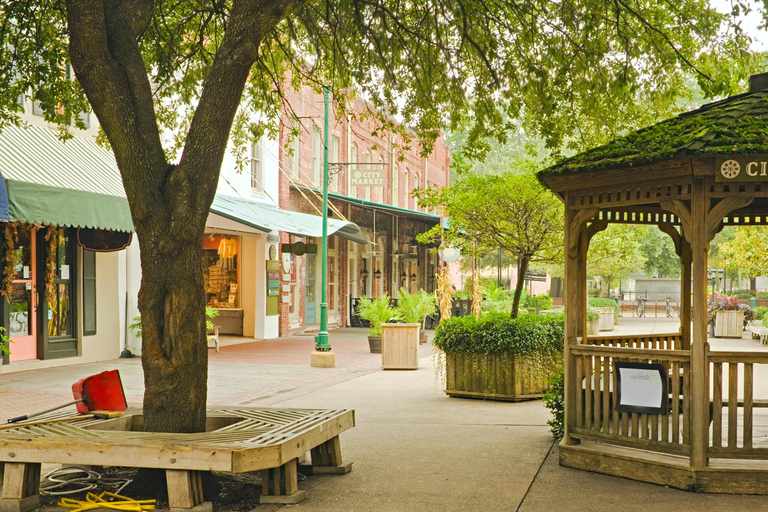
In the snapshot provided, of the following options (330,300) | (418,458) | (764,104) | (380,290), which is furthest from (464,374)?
(380,290)

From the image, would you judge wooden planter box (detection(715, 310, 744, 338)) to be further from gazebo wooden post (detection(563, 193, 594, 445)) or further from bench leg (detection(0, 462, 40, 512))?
bench leg (detection(0, 462, 40, 512))

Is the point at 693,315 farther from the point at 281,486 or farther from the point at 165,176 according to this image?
the point at 165,176

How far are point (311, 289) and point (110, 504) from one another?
21.1 m

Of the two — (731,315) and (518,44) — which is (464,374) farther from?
(731,315)

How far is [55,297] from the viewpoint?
15.7 meters

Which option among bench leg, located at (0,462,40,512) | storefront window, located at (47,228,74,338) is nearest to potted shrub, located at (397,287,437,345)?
storefront window, located at (47,228,74,338)

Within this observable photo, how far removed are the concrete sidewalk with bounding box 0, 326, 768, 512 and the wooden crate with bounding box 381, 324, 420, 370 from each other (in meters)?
0.30

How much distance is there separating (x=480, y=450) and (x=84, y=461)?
12.5 feet

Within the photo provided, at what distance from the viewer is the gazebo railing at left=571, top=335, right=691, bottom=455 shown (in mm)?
6770

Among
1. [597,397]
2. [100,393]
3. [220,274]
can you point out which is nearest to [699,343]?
[597,397]

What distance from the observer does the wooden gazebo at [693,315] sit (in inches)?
256

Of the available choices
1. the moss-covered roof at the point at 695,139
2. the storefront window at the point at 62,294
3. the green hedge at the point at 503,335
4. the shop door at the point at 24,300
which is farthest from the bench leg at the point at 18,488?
the storefront window at the point at 62,294

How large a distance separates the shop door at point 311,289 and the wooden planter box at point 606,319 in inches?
389

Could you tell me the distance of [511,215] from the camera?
1245 cm
